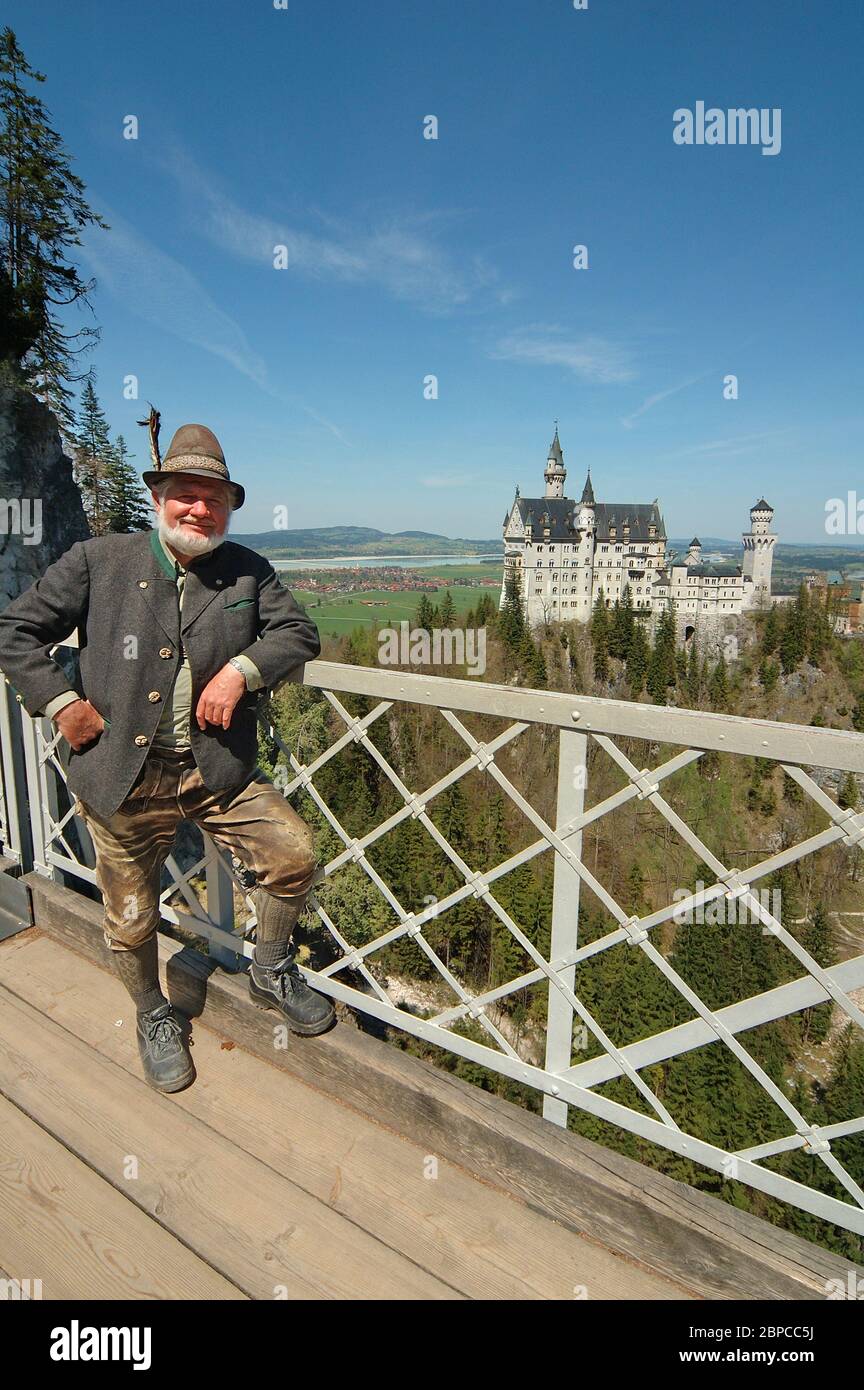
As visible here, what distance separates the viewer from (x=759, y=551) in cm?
8788

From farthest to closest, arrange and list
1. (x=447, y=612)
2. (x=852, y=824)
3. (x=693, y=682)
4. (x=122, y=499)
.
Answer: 1. (x=693, y=682)
2. (x=447, y=612)
3. (x=122, y=499)
4. (x=852, y=824)

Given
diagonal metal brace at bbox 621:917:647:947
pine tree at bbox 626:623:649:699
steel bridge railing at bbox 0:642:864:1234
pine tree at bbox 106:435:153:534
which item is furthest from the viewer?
pine tree at bbox 626:623:649:699

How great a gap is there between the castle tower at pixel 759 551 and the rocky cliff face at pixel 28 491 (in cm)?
8406

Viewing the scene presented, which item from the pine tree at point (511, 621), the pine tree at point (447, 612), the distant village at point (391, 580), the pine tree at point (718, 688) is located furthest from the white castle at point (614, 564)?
the pine tree at point (718, 688)

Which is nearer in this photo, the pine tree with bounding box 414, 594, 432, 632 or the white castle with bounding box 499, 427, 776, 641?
the pine tree with bounding box 414, 594, 432, 632

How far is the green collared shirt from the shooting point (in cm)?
223

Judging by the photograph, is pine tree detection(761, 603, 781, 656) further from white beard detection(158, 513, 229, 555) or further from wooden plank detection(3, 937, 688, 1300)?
white beard detection(158, 513, 229, 555)

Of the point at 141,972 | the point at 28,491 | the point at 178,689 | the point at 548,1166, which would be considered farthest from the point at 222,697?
the point at 28,491

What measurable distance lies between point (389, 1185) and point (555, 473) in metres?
93.5

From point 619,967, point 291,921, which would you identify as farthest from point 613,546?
point 291,921

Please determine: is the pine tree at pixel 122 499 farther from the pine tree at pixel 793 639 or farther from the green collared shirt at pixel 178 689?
the pine tree at pixel 793 639

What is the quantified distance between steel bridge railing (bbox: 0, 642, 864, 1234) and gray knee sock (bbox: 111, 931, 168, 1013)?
385 mm

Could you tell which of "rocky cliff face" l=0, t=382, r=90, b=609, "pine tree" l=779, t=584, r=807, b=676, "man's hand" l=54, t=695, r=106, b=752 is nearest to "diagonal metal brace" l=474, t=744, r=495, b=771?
"man's hand" l=54, t=695, r=106, b=752

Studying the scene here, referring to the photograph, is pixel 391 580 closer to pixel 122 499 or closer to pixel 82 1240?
pixel 122 499
